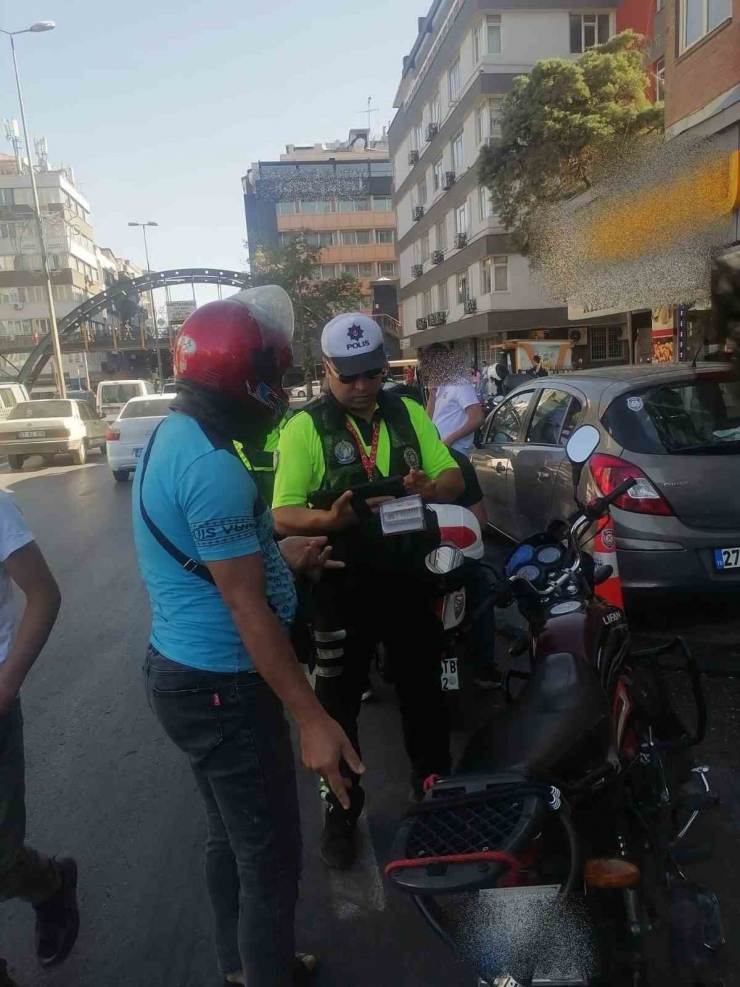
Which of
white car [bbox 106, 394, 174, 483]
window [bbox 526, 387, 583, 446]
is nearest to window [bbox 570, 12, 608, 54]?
white car [bbox 106, 394, 174, 483]

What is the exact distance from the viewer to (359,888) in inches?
104

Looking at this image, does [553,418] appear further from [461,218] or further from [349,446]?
[461,218]

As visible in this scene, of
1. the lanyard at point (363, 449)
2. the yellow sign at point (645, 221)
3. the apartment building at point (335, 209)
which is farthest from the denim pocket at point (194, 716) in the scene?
the apartment building at point (335, 209)

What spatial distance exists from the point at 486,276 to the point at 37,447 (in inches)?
802

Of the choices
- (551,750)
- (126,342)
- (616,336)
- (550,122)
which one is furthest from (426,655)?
(126,342)

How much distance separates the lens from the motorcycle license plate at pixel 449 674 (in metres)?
3.27

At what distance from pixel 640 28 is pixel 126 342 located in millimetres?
40177

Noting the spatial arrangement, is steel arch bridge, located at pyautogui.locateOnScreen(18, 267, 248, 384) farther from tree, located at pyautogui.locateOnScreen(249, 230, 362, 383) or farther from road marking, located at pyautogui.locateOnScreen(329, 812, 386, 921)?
road marking, located at pyautogui.locateOnScreen(329, 812, 386, 921)

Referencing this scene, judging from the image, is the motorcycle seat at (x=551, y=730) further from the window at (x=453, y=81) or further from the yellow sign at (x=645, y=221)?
the window at (x=453, y=81)

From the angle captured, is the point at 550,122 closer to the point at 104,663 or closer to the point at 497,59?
the point at 104,663

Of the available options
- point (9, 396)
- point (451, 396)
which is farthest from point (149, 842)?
point (9, 396)

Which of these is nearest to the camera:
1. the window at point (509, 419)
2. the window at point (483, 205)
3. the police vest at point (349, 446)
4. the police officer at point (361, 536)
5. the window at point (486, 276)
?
the police officer at point (361, 536)

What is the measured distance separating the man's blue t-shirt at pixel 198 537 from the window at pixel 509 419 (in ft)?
14.7

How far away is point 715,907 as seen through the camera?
6.45ft
